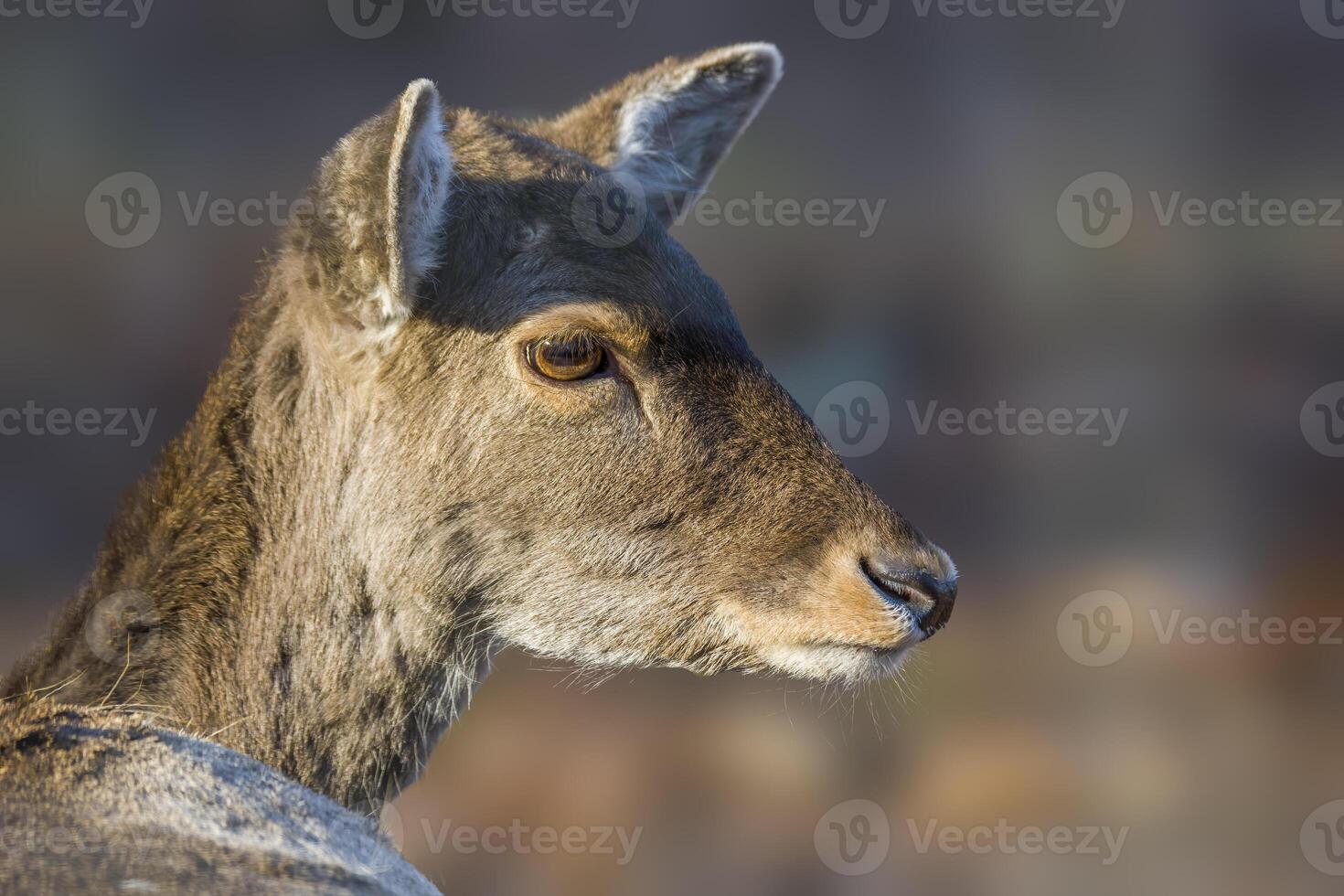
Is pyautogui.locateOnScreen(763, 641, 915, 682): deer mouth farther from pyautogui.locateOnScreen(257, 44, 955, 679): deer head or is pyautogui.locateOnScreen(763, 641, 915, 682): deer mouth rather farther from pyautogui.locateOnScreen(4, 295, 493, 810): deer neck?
pyautogui.locateOnScreen(4, 295, 493, 810): deer neck

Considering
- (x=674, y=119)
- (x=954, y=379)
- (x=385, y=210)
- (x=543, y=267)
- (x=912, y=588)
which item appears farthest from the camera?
(x=954, y=379)

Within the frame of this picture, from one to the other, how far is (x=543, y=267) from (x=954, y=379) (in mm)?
5718

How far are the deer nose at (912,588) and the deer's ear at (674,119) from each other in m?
1.65

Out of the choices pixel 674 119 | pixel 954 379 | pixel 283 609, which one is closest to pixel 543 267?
pixel 283 609

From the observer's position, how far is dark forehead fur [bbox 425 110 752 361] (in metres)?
3.04

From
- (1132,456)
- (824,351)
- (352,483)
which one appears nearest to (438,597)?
(352,483)

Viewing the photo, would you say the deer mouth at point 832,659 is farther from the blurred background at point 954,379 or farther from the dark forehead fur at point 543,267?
the blurred background at point 954,379

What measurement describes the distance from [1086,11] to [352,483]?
735 cm

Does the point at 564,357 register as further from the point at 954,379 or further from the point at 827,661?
the point at 954,379

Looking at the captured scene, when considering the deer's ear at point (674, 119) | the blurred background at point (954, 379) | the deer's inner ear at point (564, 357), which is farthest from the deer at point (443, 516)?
the blurred background at point (954, 379)

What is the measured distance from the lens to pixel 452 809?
691cm

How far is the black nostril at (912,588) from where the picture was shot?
291cm

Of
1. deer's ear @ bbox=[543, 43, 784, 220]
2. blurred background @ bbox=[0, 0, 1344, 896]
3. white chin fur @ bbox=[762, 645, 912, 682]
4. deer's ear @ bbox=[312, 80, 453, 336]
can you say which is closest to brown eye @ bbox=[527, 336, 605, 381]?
deer's ear @ bbox=[312, 80, 453, 336]

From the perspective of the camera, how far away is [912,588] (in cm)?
292
